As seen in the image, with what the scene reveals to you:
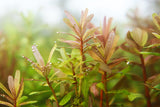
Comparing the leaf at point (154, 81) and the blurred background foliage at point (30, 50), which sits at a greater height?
the blurred background foliage at point (30, 50)

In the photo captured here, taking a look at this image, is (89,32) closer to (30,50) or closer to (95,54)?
(95,54)

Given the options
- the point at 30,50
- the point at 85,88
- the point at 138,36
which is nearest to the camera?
the point at 85,88

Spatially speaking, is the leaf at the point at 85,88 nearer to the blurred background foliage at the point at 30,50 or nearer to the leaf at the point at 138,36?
the blurred background foliage at the point at 30,50

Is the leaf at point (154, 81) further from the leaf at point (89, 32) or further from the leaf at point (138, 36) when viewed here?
the leaf at point (89, 32)

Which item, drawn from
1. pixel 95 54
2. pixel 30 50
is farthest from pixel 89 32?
pixel 30 50

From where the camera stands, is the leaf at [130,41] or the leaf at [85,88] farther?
the leaf at [130,41]

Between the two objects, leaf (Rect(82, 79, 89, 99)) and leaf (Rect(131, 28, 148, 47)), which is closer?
leaf (Rect(82, 79, 89, 99))

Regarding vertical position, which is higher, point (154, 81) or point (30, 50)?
point (30, 50)

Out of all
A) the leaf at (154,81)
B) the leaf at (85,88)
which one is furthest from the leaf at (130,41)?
the leaf at (85,88)

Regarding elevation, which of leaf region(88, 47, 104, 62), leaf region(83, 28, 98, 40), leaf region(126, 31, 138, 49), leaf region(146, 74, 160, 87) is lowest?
leaf region(146, 74, 160, 87)

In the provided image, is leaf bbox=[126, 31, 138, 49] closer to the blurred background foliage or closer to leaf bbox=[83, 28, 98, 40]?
the blurred background foliage

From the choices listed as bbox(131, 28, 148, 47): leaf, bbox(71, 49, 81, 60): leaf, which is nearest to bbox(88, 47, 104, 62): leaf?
bbox(71, 49, 81, 60): leaf

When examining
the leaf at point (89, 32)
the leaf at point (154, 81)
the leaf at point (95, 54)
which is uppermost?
the leaf at point (89, 32)

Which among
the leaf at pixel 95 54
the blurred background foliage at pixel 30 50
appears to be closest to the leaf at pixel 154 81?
the blurred background foliage at pixel 30 50
